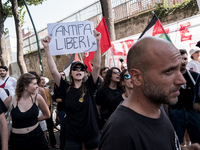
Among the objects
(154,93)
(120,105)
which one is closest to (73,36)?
(120,105)

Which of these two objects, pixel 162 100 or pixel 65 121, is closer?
pixel 162 100

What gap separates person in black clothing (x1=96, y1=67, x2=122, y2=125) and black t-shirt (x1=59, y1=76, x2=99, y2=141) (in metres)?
0.97

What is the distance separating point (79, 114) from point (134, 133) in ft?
6.21

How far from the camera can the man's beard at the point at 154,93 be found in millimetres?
1153

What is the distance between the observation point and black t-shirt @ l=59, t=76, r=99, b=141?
2.83 meters

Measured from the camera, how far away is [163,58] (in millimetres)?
1157

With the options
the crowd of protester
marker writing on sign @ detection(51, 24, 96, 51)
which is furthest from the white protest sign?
the crowd of protester

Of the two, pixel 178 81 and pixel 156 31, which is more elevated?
pixel 156 31

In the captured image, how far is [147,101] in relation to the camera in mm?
1235

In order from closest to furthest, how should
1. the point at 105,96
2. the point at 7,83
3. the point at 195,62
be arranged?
the point at 105,96 → the point at 195,62 → the point at 7,83

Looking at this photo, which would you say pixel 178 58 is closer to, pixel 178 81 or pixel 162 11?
pixel 178 81

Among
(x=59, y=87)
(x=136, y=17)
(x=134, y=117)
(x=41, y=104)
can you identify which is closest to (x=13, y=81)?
(x=41, y=104)

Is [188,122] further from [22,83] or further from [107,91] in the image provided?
[22,83]

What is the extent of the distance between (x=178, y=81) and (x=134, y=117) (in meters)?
0.34
